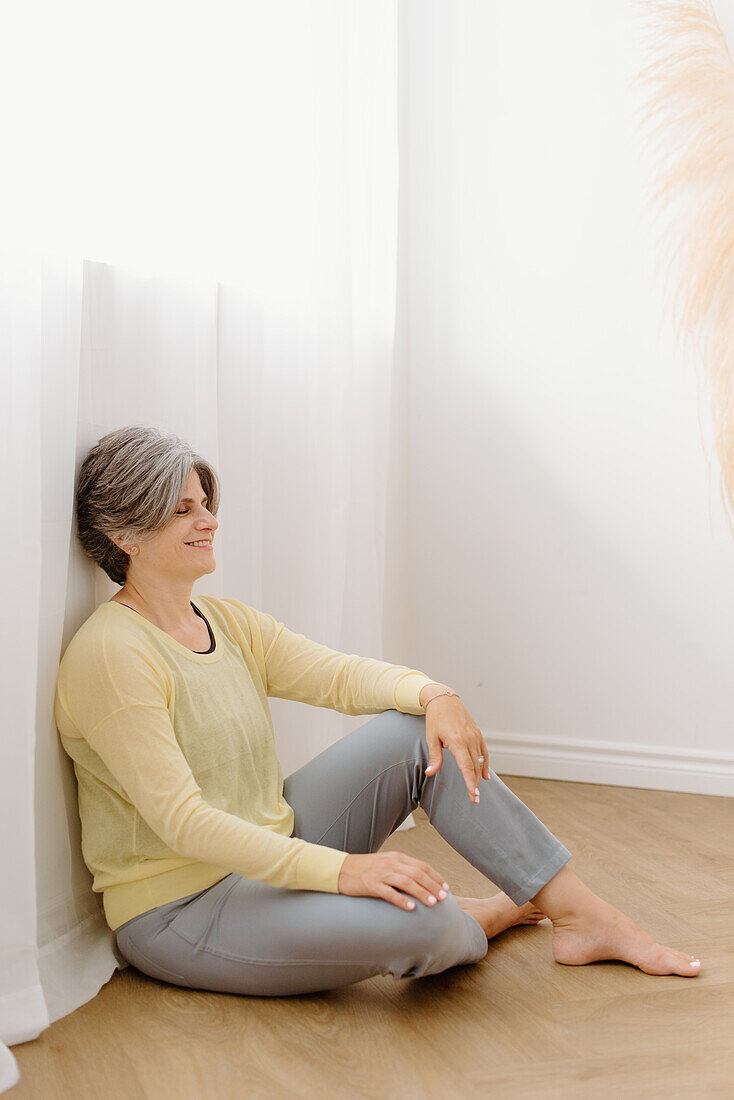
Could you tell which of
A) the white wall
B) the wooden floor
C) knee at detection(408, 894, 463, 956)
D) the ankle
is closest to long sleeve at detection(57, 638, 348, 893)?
knee at detection(408, 894, 463, 956)

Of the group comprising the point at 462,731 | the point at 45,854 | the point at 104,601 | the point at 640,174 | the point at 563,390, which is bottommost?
the point at 45,854

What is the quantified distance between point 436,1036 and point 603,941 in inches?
12.9

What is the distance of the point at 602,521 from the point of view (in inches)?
104

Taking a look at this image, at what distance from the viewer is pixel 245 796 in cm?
156

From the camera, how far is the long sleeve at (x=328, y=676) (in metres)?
1.65

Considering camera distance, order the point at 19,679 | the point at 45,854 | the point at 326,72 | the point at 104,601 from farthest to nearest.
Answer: the point at 326,72 < the point at 104,601 < the point at 45,854 < the point at 19,679

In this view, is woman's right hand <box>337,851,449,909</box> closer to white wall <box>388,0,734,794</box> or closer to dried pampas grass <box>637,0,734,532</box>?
white wall <box>388,0,734,794</box>

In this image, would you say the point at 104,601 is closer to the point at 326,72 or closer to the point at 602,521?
the point at 326,72

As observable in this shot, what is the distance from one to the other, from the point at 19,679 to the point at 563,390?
66.9 inches

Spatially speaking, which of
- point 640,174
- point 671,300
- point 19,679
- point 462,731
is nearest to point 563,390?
point 671,300

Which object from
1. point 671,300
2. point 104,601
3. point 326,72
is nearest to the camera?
point 104,601

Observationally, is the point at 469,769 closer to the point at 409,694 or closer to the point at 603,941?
the point at 409,694

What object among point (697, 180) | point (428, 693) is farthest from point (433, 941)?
point (697, 180)

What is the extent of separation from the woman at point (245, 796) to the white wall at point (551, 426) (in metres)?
1.02
